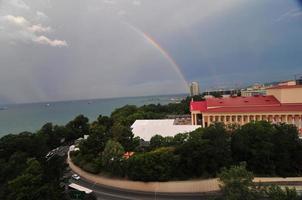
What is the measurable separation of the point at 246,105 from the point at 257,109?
137 cm

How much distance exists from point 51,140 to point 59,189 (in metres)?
18.7

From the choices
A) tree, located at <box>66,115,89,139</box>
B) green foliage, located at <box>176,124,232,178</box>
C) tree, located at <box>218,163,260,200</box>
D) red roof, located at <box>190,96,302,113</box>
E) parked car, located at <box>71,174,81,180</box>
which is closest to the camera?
tree, located at <box>218,163,260,200</box>

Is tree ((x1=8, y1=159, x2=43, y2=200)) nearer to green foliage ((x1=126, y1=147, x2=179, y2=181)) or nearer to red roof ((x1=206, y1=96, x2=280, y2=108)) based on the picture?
green foliage ((x1=126, y1=147, x2=179, y2=181))

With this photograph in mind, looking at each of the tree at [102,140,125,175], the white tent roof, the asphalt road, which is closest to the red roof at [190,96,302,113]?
the white tent roof

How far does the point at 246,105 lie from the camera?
29.1 m

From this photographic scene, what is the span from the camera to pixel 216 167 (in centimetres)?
1616

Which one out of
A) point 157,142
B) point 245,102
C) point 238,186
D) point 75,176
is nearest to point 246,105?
point 245,102

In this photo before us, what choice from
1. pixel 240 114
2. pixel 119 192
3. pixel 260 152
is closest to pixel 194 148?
pixel 260 152

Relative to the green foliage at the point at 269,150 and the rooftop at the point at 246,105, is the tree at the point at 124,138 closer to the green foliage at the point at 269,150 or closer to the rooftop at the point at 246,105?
the green foliage at the point at 269,150

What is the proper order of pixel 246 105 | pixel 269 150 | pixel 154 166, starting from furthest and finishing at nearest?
pixel 246 105 → pixel 269 150 → pixel 154 166

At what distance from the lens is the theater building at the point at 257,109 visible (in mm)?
27109

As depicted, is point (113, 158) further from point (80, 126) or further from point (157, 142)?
point (80, 126)

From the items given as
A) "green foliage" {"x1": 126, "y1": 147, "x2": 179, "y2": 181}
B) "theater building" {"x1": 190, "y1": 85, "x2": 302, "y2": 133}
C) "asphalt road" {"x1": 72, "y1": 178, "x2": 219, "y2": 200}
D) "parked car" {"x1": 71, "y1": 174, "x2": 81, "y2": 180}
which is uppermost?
"theater building" {"x1": 190, "y1": 85, "x2": 302, "y2": 133}

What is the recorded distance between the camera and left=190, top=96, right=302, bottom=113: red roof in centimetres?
2737
